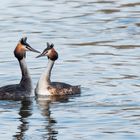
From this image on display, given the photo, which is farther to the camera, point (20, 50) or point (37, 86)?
point (20, 50)

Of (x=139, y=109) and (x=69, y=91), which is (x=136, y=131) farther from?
(x=69, y=91)

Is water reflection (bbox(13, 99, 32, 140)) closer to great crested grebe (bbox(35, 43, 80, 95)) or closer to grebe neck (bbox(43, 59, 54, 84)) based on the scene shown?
great crested grebe (bbox(35, 43, 80, 95))

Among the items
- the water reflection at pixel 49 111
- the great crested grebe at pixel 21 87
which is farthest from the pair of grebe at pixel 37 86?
the water reflection at pixel 49 111

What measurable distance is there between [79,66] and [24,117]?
4974 mm

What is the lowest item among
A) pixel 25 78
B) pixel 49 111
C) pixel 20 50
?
pixel 49 111

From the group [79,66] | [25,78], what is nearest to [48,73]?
[25,78]

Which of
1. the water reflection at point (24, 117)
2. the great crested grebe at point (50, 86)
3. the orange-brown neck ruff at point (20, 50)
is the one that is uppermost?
the orange-brown neck ruff at point (20, 50)

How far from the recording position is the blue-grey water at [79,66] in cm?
1751

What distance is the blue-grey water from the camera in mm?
17514

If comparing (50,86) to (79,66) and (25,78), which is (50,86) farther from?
(79,66)

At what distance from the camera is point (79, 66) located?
76.6ft

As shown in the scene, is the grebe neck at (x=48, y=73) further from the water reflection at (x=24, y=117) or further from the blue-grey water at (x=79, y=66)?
the water reflection at (x=24, y=117)

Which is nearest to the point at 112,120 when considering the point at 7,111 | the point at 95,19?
the point at 7,111

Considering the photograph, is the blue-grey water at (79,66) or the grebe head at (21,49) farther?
the grebe head at (21,49)
